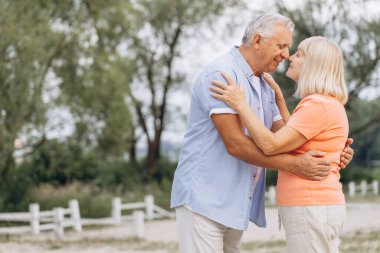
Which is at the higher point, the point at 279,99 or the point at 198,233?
the point at 279,99

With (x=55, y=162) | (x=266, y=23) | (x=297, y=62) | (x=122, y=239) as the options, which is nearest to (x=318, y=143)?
(x=297, y=62)

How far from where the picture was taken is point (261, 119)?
156 inches

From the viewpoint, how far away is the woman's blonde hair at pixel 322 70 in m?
3.75

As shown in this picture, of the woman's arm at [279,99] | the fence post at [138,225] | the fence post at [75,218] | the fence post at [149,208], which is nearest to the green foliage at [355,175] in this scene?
the fence post at [149,208]

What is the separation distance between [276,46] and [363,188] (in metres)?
32.7

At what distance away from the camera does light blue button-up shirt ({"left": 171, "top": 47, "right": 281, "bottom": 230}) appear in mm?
3777

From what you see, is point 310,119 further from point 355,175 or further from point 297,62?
point 355,175

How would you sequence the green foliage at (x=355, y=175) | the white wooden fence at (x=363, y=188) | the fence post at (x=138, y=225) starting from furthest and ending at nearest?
1. the green foliage at (x=355, y=175)
2. the white wooden fence at (x=363, y=188)
3. the fence post at (x=138, y=225)

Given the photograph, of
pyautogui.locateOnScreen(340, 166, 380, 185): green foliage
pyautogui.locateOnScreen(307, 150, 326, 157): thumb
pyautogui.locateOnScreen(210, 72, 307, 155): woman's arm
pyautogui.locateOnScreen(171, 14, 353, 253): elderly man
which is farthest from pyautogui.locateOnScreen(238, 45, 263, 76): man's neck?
pyautogui.locateOnScreen(340, 166, 380, 185): green foliage

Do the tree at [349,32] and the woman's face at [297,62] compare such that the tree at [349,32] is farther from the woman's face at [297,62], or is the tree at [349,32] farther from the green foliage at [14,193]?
the woman's face at [297,62]

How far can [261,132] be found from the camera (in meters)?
3.69

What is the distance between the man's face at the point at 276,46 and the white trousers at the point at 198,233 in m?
0.78

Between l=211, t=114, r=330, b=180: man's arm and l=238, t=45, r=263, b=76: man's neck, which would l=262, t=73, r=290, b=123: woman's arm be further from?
l=211, t=114, r=330, b=180: man's arm

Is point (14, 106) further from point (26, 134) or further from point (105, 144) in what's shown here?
point (105, 144)
